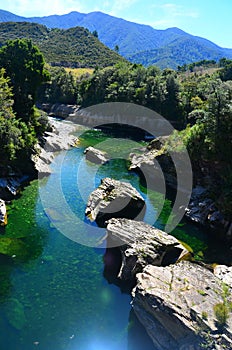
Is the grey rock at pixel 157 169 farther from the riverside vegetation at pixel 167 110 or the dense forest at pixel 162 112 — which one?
the dense forest at pixel 162 112

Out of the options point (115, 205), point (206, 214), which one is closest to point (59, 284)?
point (115, 205)

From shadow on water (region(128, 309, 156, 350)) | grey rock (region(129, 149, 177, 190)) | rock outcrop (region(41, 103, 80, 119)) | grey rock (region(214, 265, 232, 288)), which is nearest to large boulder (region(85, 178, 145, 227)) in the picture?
grey rock (region(129, 149, 177, 190))

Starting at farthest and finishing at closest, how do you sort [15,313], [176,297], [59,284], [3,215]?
[3,215] → [59,284] → [15,313] → [176,297]

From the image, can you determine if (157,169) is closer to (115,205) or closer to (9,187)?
(115,205)

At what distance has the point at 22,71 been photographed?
42.2 m

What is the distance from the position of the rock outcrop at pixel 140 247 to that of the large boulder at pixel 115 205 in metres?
3.08

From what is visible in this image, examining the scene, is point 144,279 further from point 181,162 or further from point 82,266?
point 181,162

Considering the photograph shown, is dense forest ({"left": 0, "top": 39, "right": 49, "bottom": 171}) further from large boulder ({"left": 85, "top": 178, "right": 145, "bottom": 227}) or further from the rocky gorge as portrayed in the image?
the rocky gorge

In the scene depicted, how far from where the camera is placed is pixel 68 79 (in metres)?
97.6

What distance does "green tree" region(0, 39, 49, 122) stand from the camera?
4188 cm

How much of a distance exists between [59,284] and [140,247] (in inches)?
241

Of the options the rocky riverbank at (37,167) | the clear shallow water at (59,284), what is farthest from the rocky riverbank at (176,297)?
the rocky riverbank at (37,167)

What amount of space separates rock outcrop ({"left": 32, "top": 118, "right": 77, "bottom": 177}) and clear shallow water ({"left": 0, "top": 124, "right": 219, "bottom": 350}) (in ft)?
18.5

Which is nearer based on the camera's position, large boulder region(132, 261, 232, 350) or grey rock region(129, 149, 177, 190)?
large boulder region(132, 261, 232, 350)
